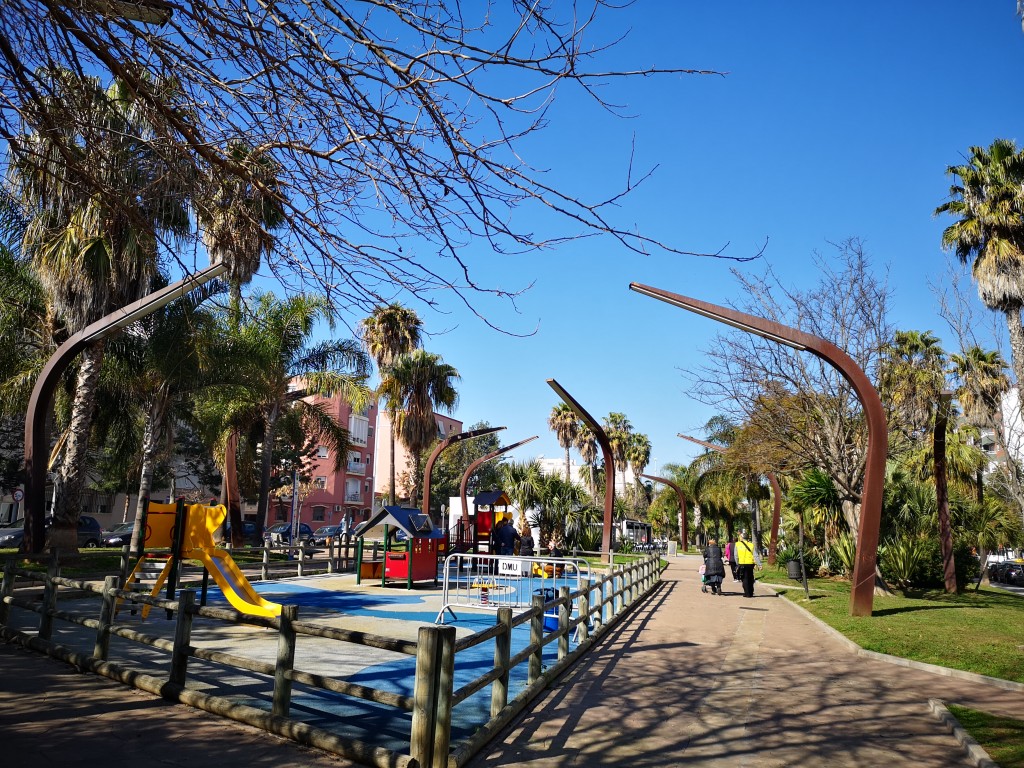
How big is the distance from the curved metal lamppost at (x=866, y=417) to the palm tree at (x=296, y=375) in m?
16.7

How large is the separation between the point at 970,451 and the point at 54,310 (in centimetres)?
2881

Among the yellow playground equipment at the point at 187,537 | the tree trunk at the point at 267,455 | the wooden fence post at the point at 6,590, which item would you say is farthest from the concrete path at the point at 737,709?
the tree trunk at the point at 267,455

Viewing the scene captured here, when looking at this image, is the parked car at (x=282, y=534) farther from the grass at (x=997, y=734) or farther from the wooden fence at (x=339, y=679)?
the grass at (x=997, y=734)

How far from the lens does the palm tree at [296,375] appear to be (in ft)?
90.9

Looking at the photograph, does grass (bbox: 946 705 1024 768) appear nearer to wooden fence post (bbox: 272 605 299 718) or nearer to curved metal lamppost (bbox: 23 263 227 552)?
wooden fence post (bbox: 272 605 299 718)

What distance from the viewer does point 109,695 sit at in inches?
257

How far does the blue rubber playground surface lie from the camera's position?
6.21 m

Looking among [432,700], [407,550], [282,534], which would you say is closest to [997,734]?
[432,700]

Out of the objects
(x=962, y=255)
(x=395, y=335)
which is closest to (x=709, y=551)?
(x=962, y=255)

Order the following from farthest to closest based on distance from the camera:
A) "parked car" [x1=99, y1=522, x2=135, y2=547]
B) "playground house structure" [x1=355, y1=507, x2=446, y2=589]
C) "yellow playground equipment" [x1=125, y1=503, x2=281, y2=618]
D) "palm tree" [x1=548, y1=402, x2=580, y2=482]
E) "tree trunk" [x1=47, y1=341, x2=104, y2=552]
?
"palm tree" [x1=548, y1=402, x2=580, y2=482], "parked car" [x1=99, y1=522, x2=135, y2=547], "playground house structure" [x1=355, y1=507, x2=446, y2=589], "tree trunk" [x1=47, y1=341, x2=104, y2=552], "yellow playground equipment" [x1=125, y1=503, x2=281, y2=618]

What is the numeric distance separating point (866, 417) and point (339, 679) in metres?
10.8

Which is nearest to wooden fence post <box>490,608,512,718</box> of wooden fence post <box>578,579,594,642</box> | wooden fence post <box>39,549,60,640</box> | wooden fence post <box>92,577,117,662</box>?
wooden fence post <box>578,579,594,642</box>

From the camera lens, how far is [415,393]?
3922 centimetres

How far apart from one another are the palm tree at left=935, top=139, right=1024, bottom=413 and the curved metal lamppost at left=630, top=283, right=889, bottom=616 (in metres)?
11.6
